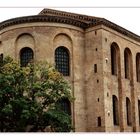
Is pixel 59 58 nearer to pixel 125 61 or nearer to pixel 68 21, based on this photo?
pixel 68 21

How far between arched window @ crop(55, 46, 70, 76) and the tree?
17.3 ft

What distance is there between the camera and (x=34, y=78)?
25125mm

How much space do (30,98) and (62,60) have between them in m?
7.35

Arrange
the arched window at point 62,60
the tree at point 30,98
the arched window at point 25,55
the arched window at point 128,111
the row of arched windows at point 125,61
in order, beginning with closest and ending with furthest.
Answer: the tree at point 30,98 → the arched window at point 25,55 → the arched window at point 62,60 → the row of arched windows at point 125,61 → the arched window at point 128,111

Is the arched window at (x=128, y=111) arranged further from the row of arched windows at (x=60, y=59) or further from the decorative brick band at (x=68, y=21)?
the row of arched windows at (x=60, y=59)

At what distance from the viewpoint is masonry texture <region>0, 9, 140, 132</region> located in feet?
101

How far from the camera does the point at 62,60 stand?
104ft

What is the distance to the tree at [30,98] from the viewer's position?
24000 millimetres

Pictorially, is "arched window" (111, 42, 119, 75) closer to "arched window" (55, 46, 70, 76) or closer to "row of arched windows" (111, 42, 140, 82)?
"row of arched windows" (111, 42, 140, 82)

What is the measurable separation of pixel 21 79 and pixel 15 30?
7891 mm

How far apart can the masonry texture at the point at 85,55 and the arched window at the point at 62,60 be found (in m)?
0.08

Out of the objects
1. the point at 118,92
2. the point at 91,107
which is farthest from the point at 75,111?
the point at 118,92

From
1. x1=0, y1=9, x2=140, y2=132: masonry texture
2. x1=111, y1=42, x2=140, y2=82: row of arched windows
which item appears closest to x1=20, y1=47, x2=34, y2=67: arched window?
x1=0, y1=9, x2=140, y2=132: masonry texture

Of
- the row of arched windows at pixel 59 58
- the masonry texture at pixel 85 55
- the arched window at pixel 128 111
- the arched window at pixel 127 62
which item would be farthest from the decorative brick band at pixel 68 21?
the arched window at pixel 128 111
